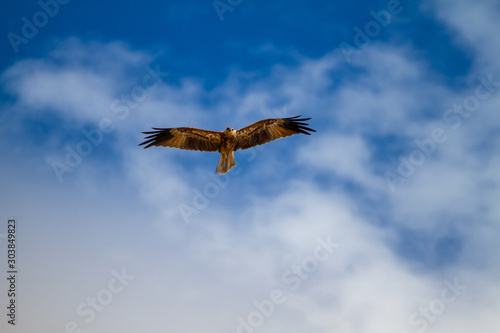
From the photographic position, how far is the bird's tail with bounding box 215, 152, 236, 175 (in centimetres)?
1955

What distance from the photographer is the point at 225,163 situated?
1966cm

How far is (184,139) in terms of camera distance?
2053 cm

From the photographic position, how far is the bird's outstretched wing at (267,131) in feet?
65.7

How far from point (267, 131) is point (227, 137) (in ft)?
5.16

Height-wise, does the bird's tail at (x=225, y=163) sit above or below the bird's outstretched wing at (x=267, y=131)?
below

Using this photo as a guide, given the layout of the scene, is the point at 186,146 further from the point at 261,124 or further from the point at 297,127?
the point at 297,127

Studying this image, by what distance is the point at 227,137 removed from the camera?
1981 centimetres

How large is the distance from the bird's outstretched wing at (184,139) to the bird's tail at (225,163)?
63cm

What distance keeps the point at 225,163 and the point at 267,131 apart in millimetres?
2058

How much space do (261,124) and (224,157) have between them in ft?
6.14

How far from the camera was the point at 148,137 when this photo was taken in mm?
20375

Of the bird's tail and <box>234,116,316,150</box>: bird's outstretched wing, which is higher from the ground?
<box>234,116,316,150</box>: bird's outstretched wing

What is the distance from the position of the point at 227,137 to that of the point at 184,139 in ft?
5.99

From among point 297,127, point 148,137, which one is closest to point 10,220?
point 148,137
